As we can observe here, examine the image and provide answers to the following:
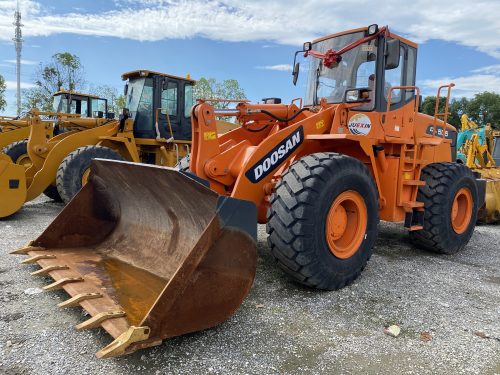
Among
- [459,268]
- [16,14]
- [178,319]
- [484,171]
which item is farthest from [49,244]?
[16,14]

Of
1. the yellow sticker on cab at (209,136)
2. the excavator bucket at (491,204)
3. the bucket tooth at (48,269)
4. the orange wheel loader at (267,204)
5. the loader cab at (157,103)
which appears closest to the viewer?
the orange wheel loader at (267,204)

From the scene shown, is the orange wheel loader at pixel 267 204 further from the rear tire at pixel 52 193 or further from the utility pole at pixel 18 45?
the utility pole at pixel 18 45

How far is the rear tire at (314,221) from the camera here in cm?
357

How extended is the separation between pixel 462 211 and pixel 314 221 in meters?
3.33

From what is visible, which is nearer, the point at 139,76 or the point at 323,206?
the point at 323,206

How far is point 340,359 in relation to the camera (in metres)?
2.83

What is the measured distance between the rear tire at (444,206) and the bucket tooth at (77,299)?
4.04 m

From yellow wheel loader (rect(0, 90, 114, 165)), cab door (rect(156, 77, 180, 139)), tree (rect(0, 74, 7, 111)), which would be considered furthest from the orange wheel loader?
tree (rect(0, 74, 7, 111))

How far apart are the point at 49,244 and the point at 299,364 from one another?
9.50ft

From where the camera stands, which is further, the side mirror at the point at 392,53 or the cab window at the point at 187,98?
the cab window at the point at 187,98

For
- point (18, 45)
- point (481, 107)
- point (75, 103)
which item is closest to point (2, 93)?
point (18, 45)

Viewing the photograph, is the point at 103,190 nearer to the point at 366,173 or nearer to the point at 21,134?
the point at 366,173

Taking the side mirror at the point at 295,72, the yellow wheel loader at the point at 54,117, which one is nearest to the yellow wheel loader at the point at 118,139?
the yellow wheel loader at the point at 54,117

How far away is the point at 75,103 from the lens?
40.7ft
